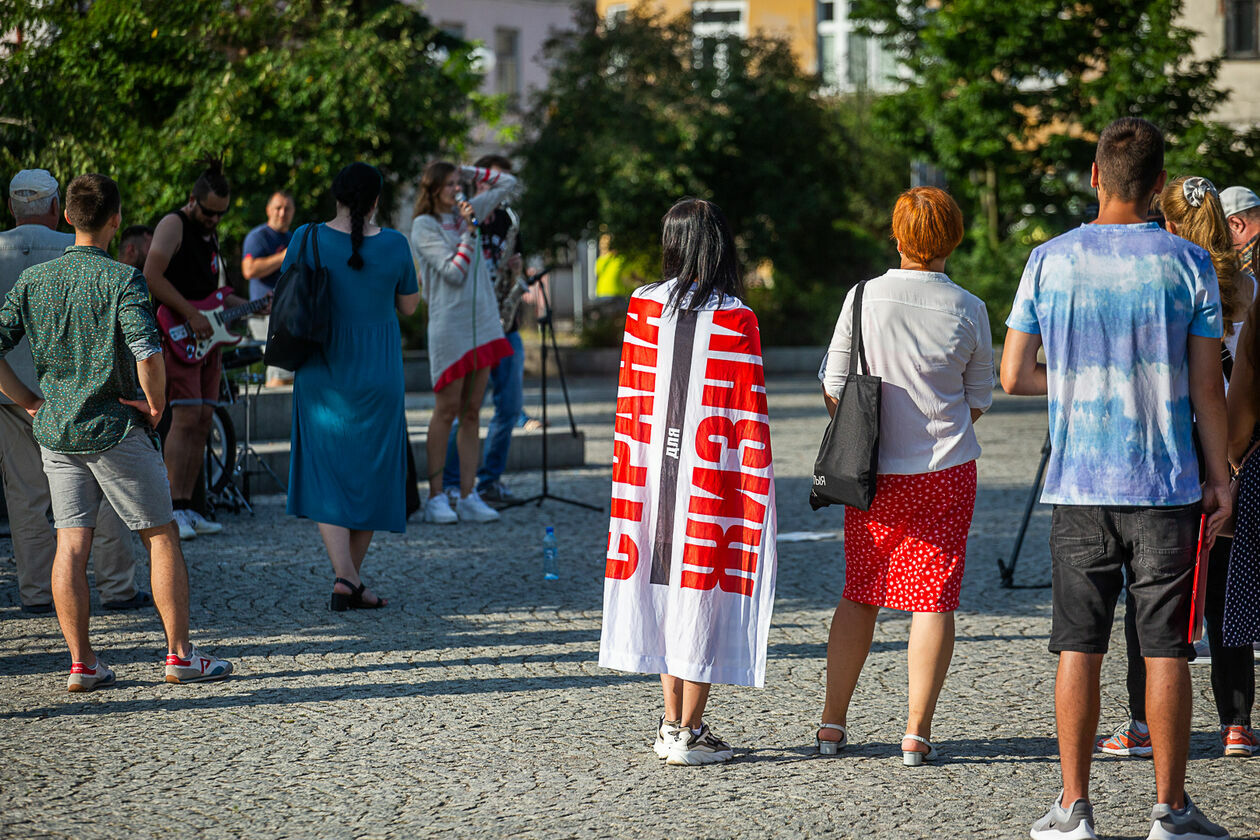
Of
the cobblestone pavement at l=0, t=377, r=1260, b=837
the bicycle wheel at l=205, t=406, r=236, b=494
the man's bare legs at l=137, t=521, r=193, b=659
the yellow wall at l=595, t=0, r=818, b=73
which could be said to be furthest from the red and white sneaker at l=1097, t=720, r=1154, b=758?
the yellow wall at l=595, t=0, r=818, b=73

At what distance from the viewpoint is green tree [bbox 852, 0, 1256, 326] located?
2073cm

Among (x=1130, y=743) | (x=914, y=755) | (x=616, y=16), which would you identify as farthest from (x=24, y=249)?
(x=616, y=16)

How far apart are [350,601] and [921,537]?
3139 mm

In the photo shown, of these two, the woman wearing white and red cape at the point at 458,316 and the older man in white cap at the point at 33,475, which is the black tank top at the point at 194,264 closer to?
the woman wearing white and red cape at the point at 458,316

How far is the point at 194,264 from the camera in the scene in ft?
26.2

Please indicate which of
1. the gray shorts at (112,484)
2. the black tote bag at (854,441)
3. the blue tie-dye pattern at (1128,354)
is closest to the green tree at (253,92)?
the gray shorts at (112,484)

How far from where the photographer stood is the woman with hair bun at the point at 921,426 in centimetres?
438

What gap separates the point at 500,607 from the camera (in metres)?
6.71

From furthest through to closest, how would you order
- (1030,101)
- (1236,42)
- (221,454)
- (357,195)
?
1. (1236,42)
2. (1030,101)
3. (221,454)
4. (357,195)

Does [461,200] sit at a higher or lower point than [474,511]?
higher

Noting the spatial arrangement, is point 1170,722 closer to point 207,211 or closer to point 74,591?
point 74,591

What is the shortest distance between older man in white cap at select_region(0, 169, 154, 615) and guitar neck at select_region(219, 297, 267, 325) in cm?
189

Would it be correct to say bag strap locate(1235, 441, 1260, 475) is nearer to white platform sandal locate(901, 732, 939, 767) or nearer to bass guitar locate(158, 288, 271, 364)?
white platform sandal locate(901, 732, 939, 767)

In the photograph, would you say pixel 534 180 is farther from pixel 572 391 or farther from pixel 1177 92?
pixel 1177 92
